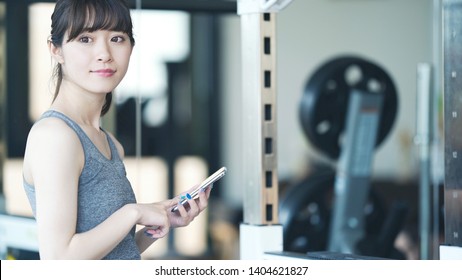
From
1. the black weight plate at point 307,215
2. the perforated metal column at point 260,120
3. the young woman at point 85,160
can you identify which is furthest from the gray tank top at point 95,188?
the black weight plate at point 307,215

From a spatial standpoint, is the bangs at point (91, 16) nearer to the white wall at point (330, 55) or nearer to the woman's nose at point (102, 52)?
the woman's nose at point (102, 52)

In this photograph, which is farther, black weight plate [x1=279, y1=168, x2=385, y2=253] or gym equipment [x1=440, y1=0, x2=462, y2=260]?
black weight plate [x1=279, y1=168, x2=385, y2=253]

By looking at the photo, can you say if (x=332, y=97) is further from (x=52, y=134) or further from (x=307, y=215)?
(x=52, y=134)

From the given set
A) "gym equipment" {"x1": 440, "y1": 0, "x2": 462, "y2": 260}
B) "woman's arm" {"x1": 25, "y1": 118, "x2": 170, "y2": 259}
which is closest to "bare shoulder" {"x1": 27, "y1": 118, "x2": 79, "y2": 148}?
"woman's arm" {"x1": 25, "y1": 118, "x2": 170, "y2": 259}

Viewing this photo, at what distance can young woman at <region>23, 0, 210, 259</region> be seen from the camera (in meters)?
1.31

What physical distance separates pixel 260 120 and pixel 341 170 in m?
1.78

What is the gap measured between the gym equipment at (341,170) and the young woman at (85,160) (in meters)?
2.39

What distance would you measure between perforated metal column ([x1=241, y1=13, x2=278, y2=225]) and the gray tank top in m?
0.86

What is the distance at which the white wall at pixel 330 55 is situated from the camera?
18.7ft

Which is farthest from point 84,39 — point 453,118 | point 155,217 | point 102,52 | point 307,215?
point 307,215

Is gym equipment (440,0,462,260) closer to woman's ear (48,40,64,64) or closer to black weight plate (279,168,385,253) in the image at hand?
woman's ear (48,40,64,64)

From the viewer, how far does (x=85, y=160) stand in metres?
1.36

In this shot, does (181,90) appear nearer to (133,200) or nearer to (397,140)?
(397,140)
